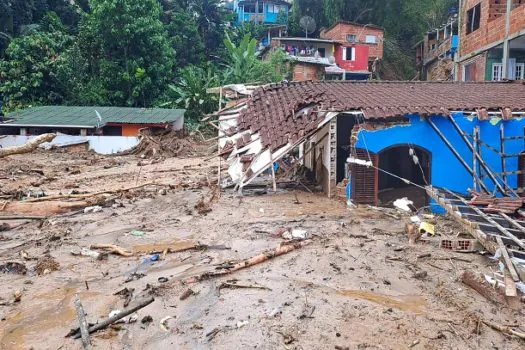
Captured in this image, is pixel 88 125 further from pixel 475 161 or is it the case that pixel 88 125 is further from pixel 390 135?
pixel 475 161

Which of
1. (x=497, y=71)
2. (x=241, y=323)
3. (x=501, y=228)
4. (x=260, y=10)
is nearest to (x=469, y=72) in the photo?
(x=497, y=71)

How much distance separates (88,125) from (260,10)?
2880 centimetres

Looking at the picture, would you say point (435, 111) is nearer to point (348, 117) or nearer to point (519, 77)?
point (348, 117)

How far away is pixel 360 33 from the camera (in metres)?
38.4

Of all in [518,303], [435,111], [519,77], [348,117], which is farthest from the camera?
[519,77]

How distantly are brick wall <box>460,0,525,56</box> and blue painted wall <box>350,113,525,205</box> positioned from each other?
21.9 ft

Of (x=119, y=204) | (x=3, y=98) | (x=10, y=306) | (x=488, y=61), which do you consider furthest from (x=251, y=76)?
(x=10, y=306)

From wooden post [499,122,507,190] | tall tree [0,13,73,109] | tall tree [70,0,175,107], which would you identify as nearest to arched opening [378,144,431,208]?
wooden post [499,122,507,190]

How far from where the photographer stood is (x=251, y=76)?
30.0 meters

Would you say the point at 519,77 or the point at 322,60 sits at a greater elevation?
the point at 322,60

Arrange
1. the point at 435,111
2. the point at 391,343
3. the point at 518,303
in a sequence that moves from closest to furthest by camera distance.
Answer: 1. the point at 391,343
2. the point at 518,303
3. the point at 435,111

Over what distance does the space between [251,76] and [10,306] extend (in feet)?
82.0

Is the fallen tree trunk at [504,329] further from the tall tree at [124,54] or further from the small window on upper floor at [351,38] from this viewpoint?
the small window on upper floor at [351,38]

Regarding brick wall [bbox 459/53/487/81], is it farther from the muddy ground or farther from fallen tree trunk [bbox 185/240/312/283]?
fallen tree trunk [bbox 185/240/312/283]
